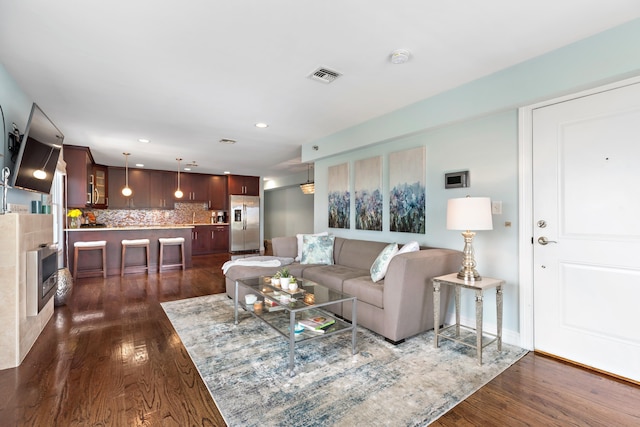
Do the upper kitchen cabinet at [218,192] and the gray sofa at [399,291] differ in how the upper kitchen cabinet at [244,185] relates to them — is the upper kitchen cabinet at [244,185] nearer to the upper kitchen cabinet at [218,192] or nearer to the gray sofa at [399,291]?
the upper kitchen cabinet at [218,192]

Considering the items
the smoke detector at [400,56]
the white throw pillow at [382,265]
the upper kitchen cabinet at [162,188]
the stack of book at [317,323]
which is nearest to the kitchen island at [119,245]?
the upper kitchen cabinet at [162,188]

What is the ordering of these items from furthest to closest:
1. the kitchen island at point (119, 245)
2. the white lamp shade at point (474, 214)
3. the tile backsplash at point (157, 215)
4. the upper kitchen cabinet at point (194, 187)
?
1. the upper kitchen cabinet at point (194, 187)
2. the tile backsplash at point (157, 215)
3. the kitchen island at point (119, 245)
4. the white lamp shade at point (474, 214)

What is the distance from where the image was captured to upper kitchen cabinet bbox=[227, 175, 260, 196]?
922 centimetres

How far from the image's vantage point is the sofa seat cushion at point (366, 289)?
111 inches

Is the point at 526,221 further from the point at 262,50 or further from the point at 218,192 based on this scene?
the point at 218,192

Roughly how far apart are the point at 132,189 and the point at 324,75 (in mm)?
7338

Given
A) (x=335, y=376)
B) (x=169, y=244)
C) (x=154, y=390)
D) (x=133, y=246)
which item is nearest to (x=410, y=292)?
(x=335, y=376)

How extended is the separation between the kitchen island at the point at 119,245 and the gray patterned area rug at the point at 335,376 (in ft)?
12.3

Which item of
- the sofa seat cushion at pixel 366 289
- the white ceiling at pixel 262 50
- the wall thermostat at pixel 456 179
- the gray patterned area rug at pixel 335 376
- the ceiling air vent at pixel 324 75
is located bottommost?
the gray patterned area rug at pixel 335 376

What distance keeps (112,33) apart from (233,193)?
7288mm

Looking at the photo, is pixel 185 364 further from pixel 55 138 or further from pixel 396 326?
pixel 55 138

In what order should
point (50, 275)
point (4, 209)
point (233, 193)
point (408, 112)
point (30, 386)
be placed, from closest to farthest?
point (30, 386)
point (4, 209)
point (50, 275)
point (408, 112)
point (233, 193)

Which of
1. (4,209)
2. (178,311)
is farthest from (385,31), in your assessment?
(178,311)

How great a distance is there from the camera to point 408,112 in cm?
347
